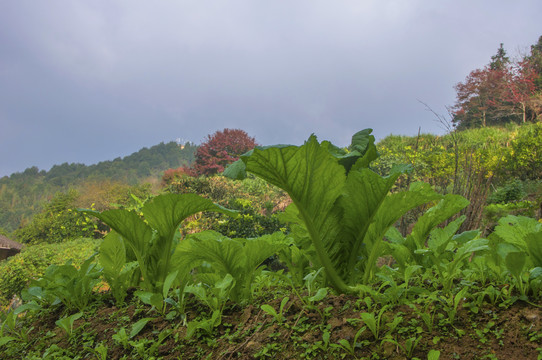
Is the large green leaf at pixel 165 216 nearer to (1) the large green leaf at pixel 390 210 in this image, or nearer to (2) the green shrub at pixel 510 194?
(1) the large green leaf at pixel 390 210

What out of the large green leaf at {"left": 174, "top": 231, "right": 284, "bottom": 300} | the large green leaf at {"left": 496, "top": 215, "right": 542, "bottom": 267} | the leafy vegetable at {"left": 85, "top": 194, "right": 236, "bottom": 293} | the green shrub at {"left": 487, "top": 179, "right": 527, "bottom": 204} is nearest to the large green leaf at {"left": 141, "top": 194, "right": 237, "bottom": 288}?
the leafy vegetable at {"left": 85, "top": 194, "right": 236, "bottom": 293}

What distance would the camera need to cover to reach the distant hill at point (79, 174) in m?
37.4

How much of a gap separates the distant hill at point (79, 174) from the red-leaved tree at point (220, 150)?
47.6 feet

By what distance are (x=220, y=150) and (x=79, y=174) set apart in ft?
92.1

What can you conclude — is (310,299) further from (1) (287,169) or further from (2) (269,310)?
(1) (287,169)

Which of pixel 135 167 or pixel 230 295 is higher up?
pixel 135 167

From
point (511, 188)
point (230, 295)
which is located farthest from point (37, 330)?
point (511, 188)

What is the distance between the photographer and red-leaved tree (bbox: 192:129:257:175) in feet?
68.8

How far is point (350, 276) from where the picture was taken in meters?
1.32

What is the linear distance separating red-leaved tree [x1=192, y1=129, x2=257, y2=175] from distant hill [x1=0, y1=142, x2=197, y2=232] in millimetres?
14500

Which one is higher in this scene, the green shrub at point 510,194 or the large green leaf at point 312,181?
the green shrub at point 510,194

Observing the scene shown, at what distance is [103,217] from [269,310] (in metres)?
0.75

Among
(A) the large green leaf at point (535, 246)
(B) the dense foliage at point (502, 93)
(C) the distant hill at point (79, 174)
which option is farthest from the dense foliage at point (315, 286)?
(C) the distant hill at point (79, 174)

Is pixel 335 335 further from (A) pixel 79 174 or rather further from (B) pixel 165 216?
(A) pixel 79 174
